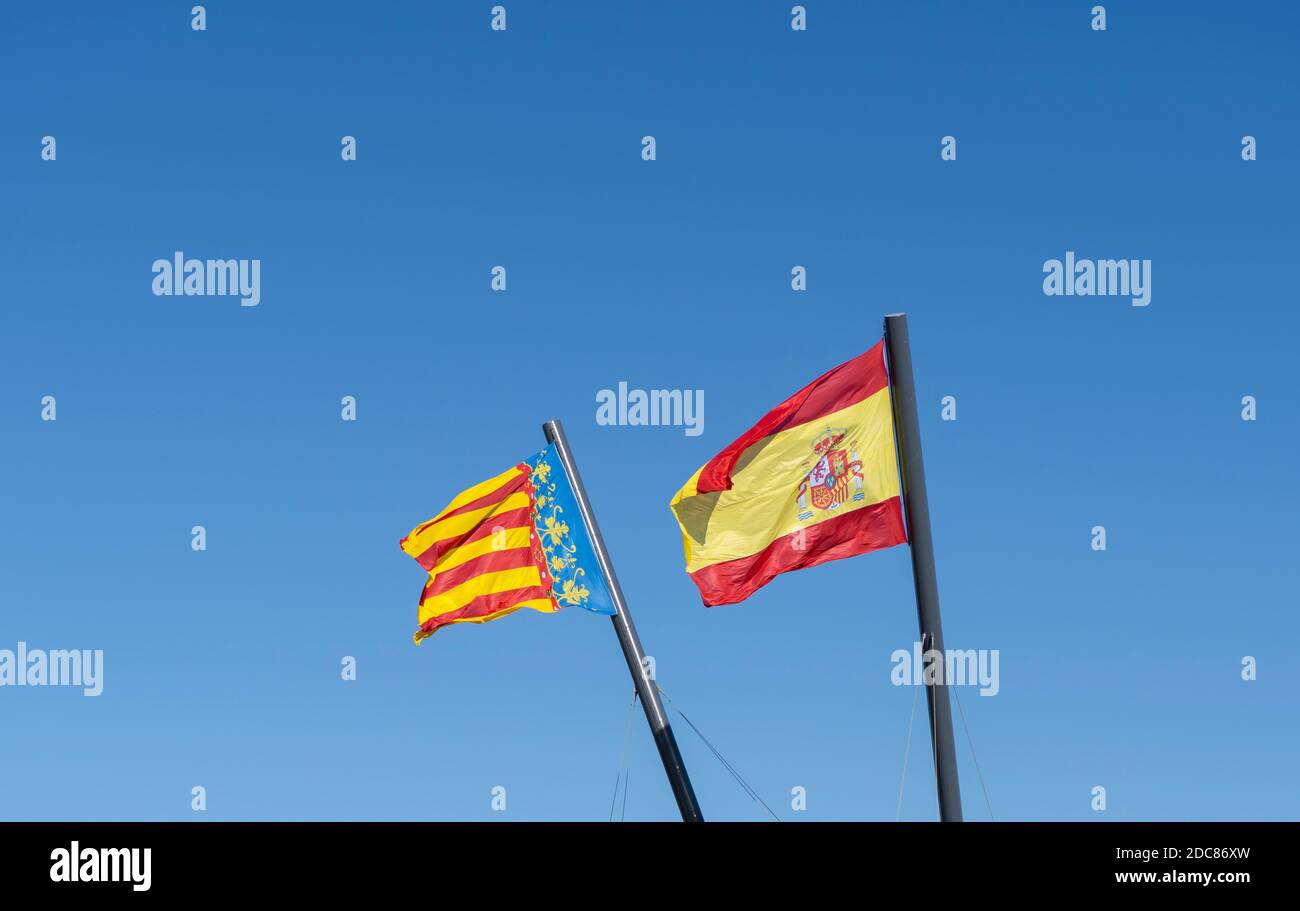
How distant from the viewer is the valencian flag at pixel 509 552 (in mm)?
22000

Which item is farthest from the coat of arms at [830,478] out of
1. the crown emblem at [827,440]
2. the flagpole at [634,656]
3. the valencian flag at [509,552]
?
the valencian flag at [509,552]

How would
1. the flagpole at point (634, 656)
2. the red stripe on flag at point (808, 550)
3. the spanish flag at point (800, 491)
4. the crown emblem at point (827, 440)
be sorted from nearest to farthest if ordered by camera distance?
1. the red stripe on flag at point (808, 550)
2. the spanish flag at point (800, 491)
3. the crown emblem at point (827, 440)
4. the flagpole at point (634, 656)

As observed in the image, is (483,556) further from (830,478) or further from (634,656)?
(830,478)

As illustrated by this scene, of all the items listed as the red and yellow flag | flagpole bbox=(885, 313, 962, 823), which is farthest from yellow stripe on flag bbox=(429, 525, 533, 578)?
flagpole bbox=(885, 313, 962, 823)

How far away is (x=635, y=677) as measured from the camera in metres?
20.9

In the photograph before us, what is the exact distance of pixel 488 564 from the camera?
2241cm

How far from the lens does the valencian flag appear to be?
22000 mm

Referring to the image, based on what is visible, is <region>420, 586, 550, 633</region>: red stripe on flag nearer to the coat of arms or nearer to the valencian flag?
the valencian flag

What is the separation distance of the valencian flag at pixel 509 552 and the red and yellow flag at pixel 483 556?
0.01m

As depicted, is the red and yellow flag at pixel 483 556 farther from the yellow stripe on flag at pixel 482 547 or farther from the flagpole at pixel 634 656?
the flagpole at pixel 634 656

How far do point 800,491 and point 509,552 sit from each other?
7.12m

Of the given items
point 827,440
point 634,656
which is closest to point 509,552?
point 634,656

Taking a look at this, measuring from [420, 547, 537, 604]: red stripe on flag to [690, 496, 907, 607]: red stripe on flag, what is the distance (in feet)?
19.3
